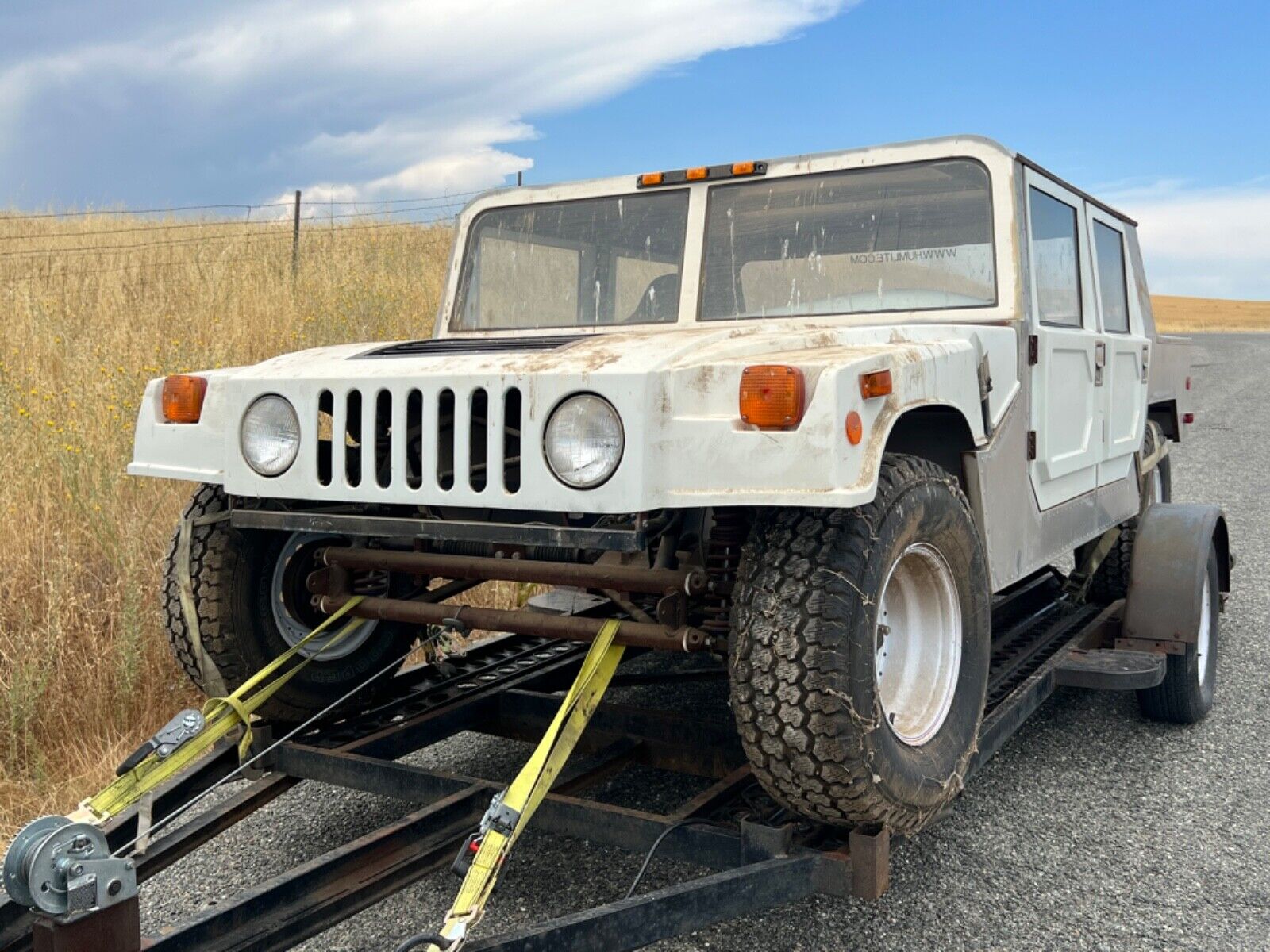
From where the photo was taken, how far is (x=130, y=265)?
11344 millimetres

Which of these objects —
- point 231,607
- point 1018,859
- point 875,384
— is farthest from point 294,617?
point 1018,859

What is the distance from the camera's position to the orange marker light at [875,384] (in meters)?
2.38

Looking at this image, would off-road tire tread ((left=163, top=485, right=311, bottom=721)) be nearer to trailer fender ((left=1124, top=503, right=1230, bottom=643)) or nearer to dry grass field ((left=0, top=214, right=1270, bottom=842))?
dry grass field ((left=0, top=214, right=1270, bottom=842))

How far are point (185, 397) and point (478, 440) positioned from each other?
92 centimetres

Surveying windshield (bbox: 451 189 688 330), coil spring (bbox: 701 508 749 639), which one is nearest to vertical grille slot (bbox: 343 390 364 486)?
coil spring (bbox: 701 508 749 639)

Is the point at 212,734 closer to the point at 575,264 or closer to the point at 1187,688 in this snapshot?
the point at 575,264

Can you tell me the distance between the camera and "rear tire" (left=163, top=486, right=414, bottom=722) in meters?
3.18

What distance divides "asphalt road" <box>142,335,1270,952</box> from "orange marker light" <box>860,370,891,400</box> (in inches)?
52.7

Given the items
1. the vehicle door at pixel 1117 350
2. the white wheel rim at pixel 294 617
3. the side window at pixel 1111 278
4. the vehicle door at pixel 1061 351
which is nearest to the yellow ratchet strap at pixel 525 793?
the white wheel rim at pixel 294 617

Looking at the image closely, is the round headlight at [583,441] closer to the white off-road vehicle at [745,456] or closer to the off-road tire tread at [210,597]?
the white off-road vehicle at [745,456]

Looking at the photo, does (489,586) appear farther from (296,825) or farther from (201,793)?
(201,793)

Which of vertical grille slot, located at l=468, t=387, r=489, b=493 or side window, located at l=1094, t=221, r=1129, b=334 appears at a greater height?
side window, located at l=1094, t=221, r=1129, b=334

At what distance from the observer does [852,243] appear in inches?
143

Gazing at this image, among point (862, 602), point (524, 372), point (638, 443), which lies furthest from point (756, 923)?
point (524, 372)
